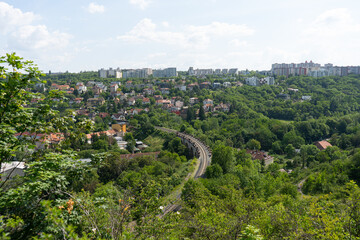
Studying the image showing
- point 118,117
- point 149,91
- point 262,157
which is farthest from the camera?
point 149,91

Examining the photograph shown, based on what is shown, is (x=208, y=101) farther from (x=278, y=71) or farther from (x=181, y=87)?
(x=278, y=71)

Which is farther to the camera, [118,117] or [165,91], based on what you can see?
[165,91]

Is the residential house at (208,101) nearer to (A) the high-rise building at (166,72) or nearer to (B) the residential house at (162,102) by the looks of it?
(B) the residential house at (162,102)

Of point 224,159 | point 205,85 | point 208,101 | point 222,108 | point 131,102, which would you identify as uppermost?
point 205,85

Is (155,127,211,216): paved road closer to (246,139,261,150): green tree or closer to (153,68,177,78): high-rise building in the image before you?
(246,139,261,150): green tree

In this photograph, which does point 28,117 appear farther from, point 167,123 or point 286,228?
A: point 167,123

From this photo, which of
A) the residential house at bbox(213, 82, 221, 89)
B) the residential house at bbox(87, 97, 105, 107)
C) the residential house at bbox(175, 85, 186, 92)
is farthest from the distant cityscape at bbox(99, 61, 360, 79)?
the residential house at bbox(87, 97, 105, 107)

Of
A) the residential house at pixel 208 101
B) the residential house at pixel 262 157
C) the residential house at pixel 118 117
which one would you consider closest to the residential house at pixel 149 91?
the residential house at pixel 208 101

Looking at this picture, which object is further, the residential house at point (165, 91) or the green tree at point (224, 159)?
the residential house at point (165, 91)

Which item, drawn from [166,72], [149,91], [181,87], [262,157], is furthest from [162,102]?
[166,72]

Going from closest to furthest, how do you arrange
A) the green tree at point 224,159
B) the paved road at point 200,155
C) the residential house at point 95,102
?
the paved road at point 200,155 → the green tree at point 224,159 → the residential house at point 95,102
